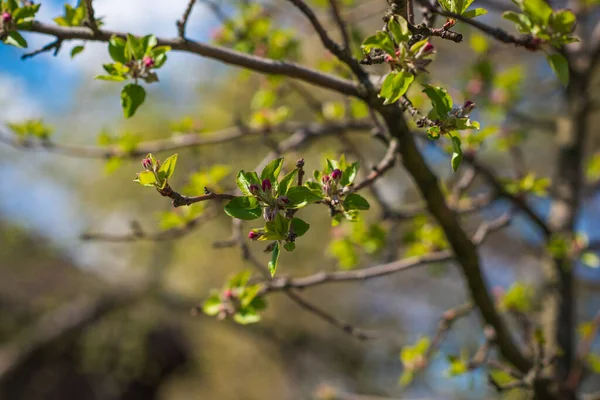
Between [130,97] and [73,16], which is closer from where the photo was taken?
[130,97]

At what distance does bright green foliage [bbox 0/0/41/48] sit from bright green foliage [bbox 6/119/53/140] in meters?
0.70

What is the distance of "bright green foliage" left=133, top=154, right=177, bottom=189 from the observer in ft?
2.20

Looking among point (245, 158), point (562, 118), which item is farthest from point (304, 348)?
→ point (562, 118)

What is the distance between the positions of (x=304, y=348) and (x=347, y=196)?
4491 millimetres

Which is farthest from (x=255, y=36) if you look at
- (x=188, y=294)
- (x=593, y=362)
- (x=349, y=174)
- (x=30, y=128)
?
(x=188, y=294)

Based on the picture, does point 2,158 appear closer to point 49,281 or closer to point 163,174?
point 49,281

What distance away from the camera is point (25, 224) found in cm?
601

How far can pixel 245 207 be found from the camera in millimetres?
678

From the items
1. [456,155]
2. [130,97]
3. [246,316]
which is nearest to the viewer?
[456,155]

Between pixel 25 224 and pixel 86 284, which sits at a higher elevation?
pixel 25 224

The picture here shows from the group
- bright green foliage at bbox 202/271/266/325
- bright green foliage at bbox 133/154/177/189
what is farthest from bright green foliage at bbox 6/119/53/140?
bright green foliage at bbox 133/154/177/189

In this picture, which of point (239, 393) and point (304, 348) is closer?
point (304, 348)

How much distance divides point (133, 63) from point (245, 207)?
1.18 feet

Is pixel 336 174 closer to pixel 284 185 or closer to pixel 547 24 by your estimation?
pixel 284 185
